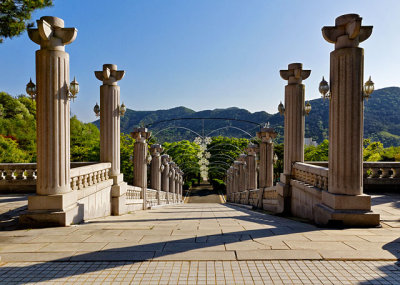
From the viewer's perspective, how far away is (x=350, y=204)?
23.0 feet

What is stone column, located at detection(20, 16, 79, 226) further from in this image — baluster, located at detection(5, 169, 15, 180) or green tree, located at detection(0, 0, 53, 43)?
baluster, located at detection(5, 169, 15, 180)

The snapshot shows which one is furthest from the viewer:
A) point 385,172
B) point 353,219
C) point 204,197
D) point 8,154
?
point 204,197

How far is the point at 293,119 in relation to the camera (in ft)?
35.8

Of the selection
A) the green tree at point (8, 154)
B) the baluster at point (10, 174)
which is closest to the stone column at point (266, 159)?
the baluster at point (10, 174)

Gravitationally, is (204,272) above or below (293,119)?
below

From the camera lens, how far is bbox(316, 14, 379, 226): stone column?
22.9ft

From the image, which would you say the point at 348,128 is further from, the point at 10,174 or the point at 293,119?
the point at 10,174

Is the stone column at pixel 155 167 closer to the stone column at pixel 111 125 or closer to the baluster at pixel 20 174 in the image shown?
the baluster at pixel 20 174

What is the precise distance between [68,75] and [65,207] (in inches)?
126

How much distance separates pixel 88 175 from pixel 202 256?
18.6ft

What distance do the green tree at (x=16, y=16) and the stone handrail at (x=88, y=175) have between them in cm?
572

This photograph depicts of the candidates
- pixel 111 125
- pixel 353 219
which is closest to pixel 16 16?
pixel 111 125

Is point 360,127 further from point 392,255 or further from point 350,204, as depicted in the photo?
point 392,255

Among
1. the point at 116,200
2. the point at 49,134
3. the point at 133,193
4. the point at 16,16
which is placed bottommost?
the point at 133,193
